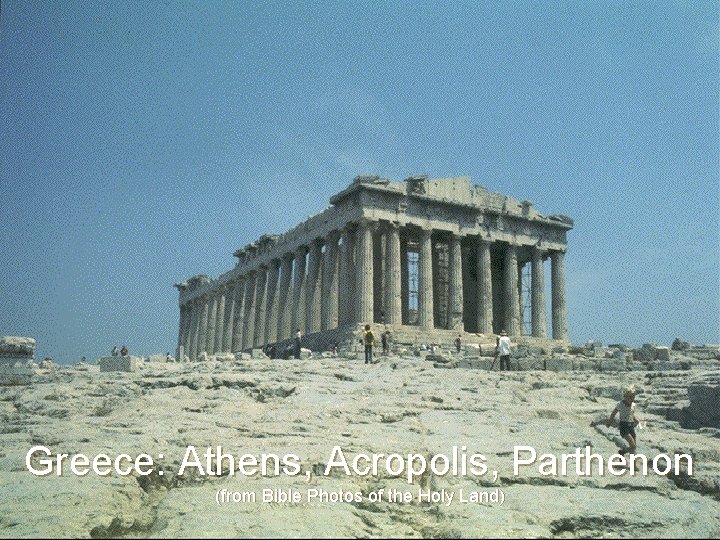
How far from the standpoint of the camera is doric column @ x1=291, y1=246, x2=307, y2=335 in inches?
1658

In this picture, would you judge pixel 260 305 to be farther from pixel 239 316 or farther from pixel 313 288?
pixel 313 288

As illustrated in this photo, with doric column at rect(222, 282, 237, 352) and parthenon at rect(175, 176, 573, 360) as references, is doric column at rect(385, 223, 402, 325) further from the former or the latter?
doric column at rect(222, 282, 237, 352)

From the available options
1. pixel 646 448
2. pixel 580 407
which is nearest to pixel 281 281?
pixel 580 407

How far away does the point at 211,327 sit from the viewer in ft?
194

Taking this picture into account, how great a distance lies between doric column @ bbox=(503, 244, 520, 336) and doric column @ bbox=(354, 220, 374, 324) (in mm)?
9823

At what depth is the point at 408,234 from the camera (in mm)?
40844

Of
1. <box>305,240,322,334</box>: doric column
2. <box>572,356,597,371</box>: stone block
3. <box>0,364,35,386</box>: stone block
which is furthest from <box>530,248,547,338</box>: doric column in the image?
<box>0,364,35,386</box>: stone block

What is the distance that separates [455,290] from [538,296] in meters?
6.46

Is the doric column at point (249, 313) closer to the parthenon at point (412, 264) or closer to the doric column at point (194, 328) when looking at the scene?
the parthenon at point (412, 264)

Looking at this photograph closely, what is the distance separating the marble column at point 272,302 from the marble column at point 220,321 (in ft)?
34.2

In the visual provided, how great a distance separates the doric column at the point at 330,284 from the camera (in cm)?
3794

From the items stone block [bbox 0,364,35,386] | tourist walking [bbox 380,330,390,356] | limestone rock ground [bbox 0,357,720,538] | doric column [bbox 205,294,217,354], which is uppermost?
doric column [bbox 205,294,217,354]

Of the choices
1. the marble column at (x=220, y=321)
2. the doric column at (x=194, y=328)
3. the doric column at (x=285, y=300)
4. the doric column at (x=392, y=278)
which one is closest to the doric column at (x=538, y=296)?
the doric column at (x=392, y=278)

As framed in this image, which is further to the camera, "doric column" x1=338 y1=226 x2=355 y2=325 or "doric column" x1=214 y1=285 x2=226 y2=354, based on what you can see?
"doric column" x1=214 y1=285 x2=226 y2=354
